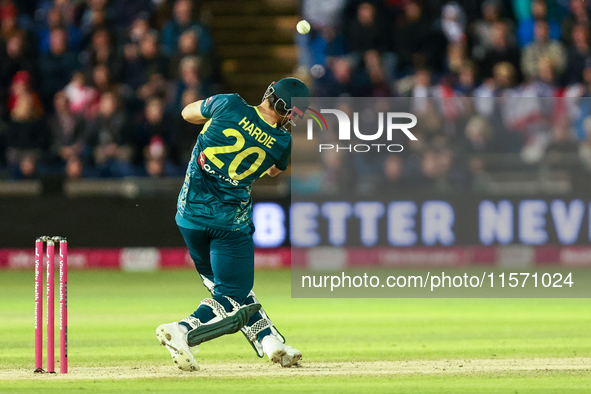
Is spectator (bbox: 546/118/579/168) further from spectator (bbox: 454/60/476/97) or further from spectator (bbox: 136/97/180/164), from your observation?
spectator (bbox: 136/97/180/164)

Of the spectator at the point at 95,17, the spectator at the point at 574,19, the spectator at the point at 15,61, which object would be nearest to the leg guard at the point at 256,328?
the spectator at the point at 15,61

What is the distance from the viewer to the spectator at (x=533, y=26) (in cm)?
1650

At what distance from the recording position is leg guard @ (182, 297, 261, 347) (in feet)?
23.5

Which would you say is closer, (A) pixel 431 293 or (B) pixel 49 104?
(A) pixel 431 293

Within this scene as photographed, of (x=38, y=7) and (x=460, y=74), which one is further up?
(x=38, y=7)

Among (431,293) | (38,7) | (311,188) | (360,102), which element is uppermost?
(38,7)

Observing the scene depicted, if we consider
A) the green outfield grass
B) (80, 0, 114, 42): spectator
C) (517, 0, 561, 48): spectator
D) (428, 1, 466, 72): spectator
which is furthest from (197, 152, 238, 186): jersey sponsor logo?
(517, 0, 561, 48): spectator

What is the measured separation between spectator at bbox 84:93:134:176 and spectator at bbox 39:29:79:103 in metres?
1.03

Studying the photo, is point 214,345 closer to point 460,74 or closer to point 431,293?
point 431,293

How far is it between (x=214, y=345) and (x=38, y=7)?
10066 millimetres

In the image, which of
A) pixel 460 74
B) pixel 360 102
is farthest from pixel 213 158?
pixel 460 74

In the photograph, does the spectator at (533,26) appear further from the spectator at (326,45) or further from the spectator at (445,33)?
the spectator at (326,45)

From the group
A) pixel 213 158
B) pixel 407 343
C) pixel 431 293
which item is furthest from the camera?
pixel 431 293

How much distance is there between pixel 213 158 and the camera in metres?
7.33
